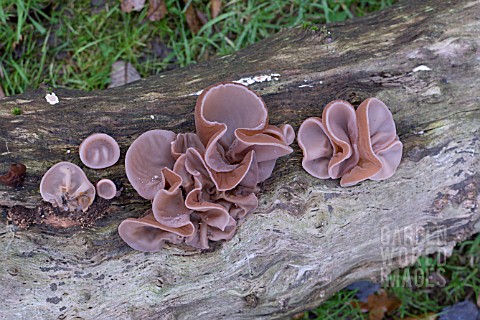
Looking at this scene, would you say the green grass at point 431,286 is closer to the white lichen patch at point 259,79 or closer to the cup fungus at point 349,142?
the cup fungus at point 349,142

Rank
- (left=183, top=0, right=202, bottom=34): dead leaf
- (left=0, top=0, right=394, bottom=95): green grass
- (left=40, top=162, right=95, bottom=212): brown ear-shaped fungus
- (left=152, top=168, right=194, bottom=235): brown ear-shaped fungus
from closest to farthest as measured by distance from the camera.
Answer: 1. (left=152, top=168, right=194, bottom=235): brown ear-shaped fungus
2. (left=40, top=162, right=95, bottom=212): brown ear-shaped fungus
3. (left=0, top=0, right=394, bottom=95): green grass
4. (left=183, top=0, right=202, bottom=34): dead leaf

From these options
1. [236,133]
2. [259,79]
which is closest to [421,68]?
[259,79]

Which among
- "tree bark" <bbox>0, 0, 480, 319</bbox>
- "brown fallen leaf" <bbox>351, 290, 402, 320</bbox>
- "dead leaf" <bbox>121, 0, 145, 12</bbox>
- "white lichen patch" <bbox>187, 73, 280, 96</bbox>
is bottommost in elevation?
"brown fallen leaf" <bbox>351, 290, 402, 320</bbox>

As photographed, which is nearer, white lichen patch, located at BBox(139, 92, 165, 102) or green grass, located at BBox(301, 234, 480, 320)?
white lichen patch, located at BBox(139, 92, 165, 102)

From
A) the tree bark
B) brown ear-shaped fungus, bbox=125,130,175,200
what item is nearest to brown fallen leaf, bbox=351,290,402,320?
the tree bark

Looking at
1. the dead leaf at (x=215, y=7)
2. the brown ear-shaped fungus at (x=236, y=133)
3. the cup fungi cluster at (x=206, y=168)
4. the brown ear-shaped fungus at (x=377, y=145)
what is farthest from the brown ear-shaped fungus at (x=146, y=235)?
the dead leaf at (x=215, y=7)

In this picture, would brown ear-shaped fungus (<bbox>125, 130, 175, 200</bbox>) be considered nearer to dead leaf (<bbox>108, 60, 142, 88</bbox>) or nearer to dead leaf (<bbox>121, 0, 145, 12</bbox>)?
dead leaf (<bbox>108, 60, 142, 88</bbox>)

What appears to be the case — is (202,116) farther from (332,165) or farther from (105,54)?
(105,54)
